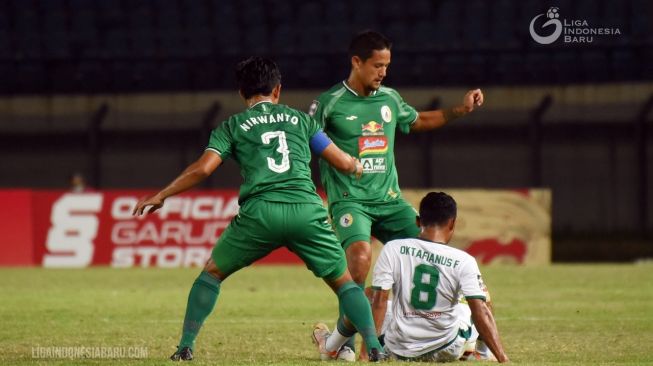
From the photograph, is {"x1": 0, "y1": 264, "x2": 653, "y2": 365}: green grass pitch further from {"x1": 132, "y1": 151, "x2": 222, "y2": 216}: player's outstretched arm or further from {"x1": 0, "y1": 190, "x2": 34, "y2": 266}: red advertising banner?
{"x1": 0, "y1": 190, "x2": 34, "y2": 266}: red advertising banner

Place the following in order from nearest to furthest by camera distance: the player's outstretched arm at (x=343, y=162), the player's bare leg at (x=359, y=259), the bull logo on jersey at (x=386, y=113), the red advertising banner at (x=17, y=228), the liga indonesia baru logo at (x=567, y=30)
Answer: the player's outstretched arm at (x=343, y=162) < the player's bare leg at (x=359, y=259) < the bull logo on jersey at (x=386, y=113) < the red advertising banner at (x=17, y=228) < the liga indonesia baru logo at (x=567, y=30)

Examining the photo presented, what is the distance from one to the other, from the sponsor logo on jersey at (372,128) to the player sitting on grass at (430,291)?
1068mm

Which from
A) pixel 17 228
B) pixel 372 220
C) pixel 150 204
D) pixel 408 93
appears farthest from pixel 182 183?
pixel 408 93

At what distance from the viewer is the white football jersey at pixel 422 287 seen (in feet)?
23.9

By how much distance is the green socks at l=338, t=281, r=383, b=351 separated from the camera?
724 centimetres

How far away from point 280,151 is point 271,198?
0.28 m

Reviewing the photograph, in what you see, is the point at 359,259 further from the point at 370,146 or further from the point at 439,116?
the point at 439,116

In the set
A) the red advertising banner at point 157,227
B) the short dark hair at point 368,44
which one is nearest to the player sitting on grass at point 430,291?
the short dark hair at point 368,44

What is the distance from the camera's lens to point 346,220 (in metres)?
Answer: 8.20

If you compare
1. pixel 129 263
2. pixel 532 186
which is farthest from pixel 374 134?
pixel 532 186

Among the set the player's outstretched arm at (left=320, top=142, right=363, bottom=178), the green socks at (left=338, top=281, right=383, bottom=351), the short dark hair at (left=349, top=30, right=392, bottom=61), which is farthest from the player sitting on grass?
the short dark hair at (left=349, top=30, right=392, bottom=61)

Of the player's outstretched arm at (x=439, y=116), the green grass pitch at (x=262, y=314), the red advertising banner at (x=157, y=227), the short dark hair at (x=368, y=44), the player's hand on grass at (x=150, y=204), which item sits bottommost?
the green grass pitch at (x=262, y=314)

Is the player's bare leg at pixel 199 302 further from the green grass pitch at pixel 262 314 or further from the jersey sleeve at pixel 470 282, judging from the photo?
the jersey sleeve at pixel 470 282

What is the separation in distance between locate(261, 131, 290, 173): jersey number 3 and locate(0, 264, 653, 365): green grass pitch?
3.74 ft
